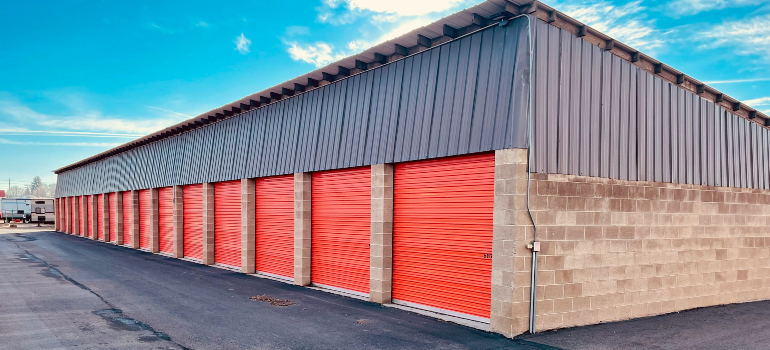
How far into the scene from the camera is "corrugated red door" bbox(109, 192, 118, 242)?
33.9 m

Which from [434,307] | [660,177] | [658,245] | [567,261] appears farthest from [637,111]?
[434,307]

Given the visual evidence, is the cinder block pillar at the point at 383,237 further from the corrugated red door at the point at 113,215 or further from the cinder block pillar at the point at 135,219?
the corrugated red door at the point at 113,215

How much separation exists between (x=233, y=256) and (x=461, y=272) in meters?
12.5

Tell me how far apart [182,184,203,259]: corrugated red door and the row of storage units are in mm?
2068

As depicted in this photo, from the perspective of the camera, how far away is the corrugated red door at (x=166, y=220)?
2569cm

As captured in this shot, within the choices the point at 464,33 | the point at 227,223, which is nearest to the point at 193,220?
the point at 227,223

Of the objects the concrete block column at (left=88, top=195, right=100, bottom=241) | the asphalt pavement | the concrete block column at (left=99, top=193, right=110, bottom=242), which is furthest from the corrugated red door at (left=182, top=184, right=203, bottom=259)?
the concrete block column at (left=88, top=195, right=100, bottom=241)

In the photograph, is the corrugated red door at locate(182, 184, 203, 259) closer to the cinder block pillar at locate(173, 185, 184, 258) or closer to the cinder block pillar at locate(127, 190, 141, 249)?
the cinder block pillar at locate(173, 185, 184, 258)

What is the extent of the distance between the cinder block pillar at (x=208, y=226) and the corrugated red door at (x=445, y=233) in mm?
12296

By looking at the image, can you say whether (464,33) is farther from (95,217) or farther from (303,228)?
(95,217)

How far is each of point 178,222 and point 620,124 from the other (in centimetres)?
2146

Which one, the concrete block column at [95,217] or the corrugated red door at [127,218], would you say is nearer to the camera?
the corrugated red door at [127,218]

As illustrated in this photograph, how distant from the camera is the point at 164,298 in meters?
12.9

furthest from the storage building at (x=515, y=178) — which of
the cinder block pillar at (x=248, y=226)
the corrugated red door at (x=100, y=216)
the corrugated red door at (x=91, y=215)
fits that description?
the corrugated red door at (x=91, y=215)
